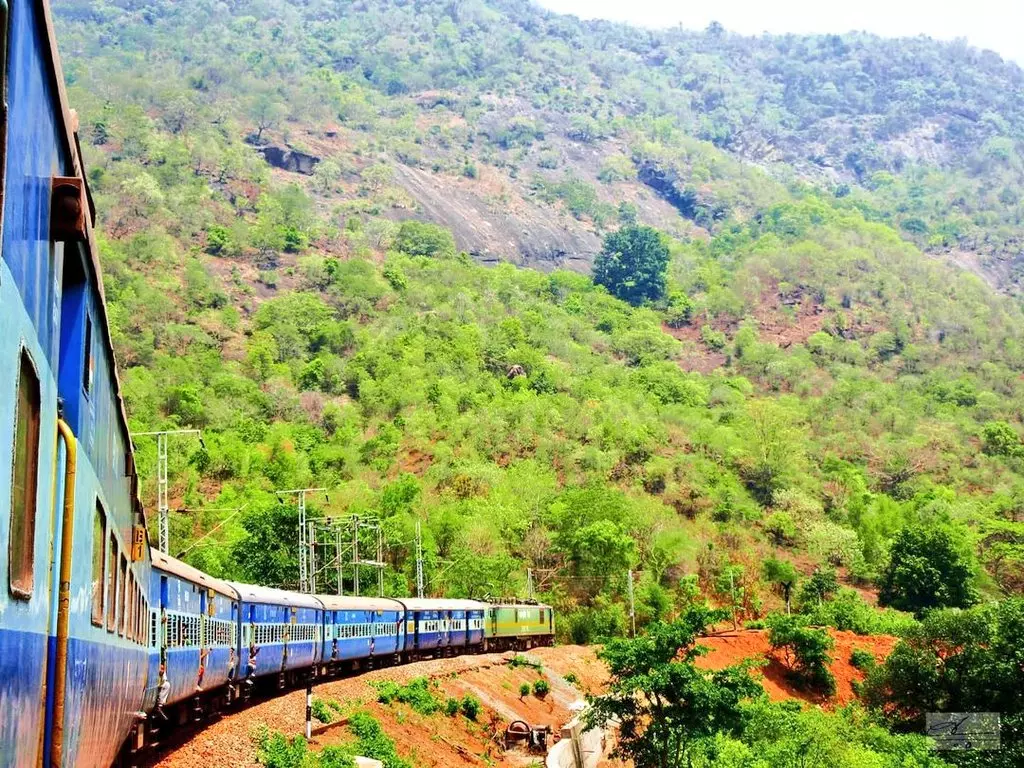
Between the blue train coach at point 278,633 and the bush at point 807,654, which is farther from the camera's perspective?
the bush at point 807,654

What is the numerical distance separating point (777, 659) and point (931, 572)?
1885cm

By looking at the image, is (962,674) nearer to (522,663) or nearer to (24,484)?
(522,663)

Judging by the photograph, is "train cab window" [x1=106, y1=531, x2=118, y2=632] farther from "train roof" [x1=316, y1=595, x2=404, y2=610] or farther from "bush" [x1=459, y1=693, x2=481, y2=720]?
"bush" [x1=459, y1=693, x2=481, y2=720]

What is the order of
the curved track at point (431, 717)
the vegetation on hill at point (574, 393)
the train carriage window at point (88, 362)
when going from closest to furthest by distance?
the train carriage window at point (88, 362)
the curved track at point (431, 717)
the vegetation on hill at point (574, 393)

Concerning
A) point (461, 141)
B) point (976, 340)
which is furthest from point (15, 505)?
point (461, 141)

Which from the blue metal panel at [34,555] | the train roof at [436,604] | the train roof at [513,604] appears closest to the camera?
the blue metal panel at [34,555]

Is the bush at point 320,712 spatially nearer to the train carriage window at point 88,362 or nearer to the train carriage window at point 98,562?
the train carriage window at point 98,562

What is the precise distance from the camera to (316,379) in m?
99.9

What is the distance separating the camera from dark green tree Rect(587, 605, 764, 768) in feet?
93.0

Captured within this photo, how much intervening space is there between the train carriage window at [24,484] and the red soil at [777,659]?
46703mm

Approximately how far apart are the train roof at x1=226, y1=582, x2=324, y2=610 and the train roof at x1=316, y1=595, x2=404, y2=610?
1.02 m

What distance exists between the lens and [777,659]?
53094 mm

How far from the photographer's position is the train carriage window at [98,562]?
6.26 metres

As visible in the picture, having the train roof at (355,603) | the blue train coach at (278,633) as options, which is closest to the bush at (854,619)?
the train roof at (355,603)
